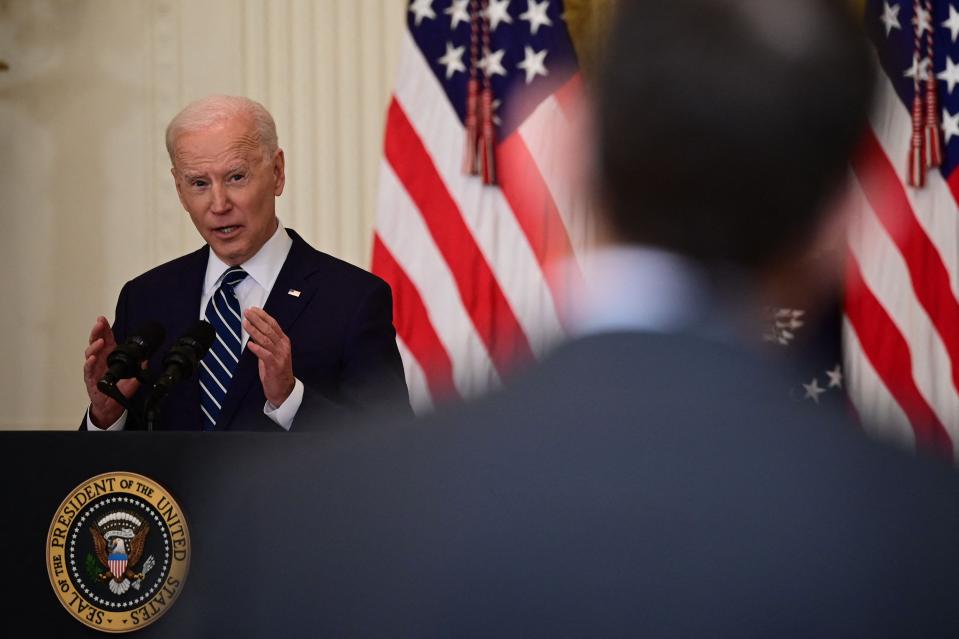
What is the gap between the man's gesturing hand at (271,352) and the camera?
72.9 inches

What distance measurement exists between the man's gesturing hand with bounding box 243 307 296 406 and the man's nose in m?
0.56

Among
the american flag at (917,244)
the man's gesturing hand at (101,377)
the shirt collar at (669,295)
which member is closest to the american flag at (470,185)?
the american flag at (917,244)

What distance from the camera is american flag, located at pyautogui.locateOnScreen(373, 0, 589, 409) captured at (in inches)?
165

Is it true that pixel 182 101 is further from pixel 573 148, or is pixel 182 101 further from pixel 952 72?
pixel 573 148

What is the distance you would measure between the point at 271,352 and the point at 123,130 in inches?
125

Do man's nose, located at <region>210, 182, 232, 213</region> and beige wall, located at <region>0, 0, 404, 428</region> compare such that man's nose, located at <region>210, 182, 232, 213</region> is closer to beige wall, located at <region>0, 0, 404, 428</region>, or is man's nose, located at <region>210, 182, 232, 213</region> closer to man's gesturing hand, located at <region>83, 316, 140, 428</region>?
man's gesturing hand, located at <region>83, 316, 140, 428</region>

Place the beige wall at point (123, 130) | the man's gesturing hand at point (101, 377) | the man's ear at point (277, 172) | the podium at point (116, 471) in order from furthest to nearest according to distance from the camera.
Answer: the beige wall at point (123, 130) < the man's ear at point (277, 172) < the man's gesturing hand at point (101, 377) < the podium at point (116, 471)

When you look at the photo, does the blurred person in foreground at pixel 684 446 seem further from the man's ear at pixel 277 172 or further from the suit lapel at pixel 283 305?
the man's ear at pixel 277 172

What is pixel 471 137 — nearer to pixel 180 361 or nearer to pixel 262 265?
pixel 262 265

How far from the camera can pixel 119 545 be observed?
1.18 m

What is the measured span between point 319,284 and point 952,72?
Result: 2710 millimetres

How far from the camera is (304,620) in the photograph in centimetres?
87

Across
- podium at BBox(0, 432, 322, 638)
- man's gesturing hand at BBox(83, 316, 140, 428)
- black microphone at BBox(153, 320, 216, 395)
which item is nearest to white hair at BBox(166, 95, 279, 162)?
man's gesturing hand at BBox(83, 316, 140, 428)

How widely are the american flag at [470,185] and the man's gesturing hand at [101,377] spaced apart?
2.19 metres
